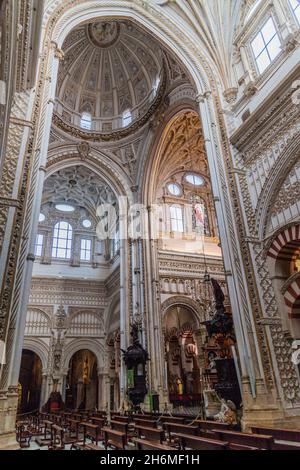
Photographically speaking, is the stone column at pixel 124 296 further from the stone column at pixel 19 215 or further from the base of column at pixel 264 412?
the stone column at pixel 19 215

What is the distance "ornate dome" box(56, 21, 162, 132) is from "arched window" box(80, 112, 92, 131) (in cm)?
19

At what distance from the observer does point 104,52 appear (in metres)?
18.2

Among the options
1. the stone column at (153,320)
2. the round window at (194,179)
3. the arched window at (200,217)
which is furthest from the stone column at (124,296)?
the round window at (194,179)

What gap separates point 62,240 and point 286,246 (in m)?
16.9

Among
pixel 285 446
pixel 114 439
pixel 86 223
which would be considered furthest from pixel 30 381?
pixel 285 446

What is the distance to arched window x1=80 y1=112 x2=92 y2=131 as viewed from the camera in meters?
18.8

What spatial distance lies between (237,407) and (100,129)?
16.4 meters

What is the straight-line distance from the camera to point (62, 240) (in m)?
21.9

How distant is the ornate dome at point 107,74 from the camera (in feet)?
55.8

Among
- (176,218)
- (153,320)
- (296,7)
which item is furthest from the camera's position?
Answer: (176,218)

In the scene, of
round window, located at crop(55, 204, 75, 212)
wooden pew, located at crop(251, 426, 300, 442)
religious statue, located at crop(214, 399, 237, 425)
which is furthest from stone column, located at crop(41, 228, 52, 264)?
wooden pew, located at crop(251, 426, 300, 442)

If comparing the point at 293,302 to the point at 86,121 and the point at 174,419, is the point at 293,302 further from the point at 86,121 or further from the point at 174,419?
the point at 86,121
